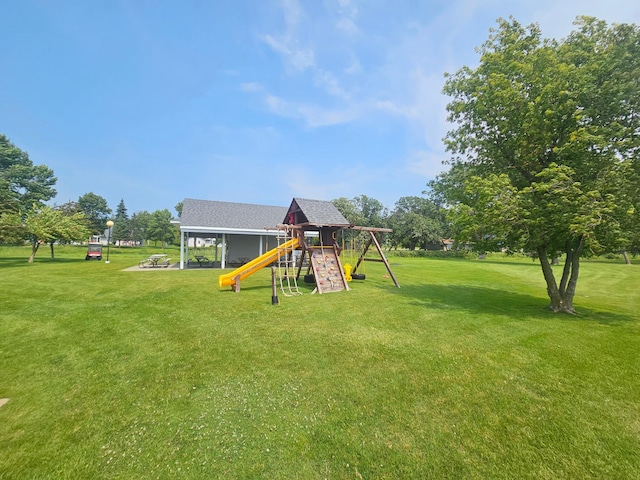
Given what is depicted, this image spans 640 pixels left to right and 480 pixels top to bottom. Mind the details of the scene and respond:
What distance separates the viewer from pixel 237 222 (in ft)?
71.1

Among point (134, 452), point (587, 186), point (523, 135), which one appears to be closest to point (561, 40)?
point (523, 135)

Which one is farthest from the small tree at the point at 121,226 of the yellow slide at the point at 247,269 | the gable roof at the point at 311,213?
the yellow slide at the point at 247,269

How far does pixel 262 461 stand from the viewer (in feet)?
8.53

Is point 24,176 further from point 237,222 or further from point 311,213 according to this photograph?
point 311,213

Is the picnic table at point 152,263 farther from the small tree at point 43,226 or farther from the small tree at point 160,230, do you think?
the small tree at point 160,230

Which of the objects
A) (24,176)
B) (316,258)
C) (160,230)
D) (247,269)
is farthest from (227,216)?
(160,230)

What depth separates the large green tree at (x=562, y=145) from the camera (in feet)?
22.8

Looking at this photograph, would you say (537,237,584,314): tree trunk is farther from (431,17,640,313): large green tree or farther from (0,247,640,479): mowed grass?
(0,247,640,479): mowed grass

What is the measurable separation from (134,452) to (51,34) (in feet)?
64.9

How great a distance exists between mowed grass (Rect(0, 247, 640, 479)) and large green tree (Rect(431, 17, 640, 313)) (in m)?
2.41

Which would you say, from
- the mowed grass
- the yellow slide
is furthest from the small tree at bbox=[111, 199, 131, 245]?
the mowed grass

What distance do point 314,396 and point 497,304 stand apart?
854 centimetres

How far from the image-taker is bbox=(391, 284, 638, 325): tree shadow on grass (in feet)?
26.3

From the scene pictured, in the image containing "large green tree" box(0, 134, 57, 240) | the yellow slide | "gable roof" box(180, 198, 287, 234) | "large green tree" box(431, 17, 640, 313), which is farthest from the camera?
"large green tree" box(0, 134, 57, 240)
